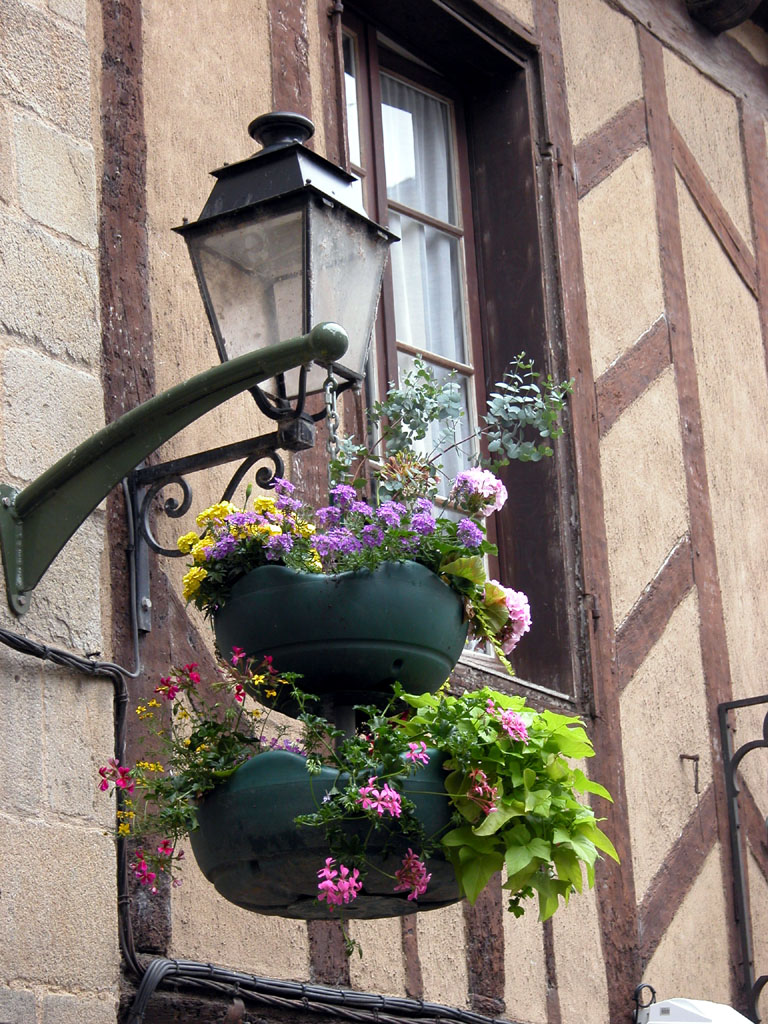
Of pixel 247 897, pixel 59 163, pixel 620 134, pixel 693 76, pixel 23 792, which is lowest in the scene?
pixel 247 897

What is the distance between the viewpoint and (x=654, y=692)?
5.02 metres

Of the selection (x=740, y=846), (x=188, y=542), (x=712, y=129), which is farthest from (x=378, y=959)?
(x=712, y=129)

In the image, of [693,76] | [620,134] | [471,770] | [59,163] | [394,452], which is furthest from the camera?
[693,76]

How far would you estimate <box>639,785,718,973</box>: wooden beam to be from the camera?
4699 mm

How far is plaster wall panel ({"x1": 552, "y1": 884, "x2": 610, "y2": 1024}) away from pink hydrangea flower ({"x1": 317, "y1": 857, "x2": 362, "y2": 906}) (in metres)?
1.80

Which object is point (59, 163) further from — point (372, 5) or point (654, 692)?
point (654, 692)

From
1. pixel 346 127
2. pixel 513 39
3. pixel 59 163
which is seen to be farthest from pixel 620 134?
pixel 59 163

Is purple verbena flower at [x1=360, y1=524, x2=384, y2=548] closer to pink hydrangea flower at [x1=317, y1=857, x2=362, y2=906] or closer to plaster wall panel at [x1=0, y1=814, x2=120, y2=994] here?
pink hydrangea flower at [x1=317, y1=857, x2=362, y2=906]

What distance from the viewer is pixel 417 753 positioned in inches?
108

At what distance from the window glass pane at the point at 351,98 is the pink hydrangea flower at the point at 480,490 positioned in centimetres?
196

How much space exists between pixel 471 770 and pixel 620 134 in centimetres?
329

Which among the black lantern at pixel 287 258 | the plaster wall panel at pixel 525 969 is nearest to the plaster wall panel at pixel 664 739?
the plaster wall panel at pixel 525 969

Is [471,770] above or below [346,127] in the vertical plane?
below

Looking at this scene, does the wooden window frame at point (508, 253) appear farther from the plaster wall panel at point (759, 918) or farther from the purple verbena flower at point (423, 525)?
the purple verbena flower at point (423, 525)
